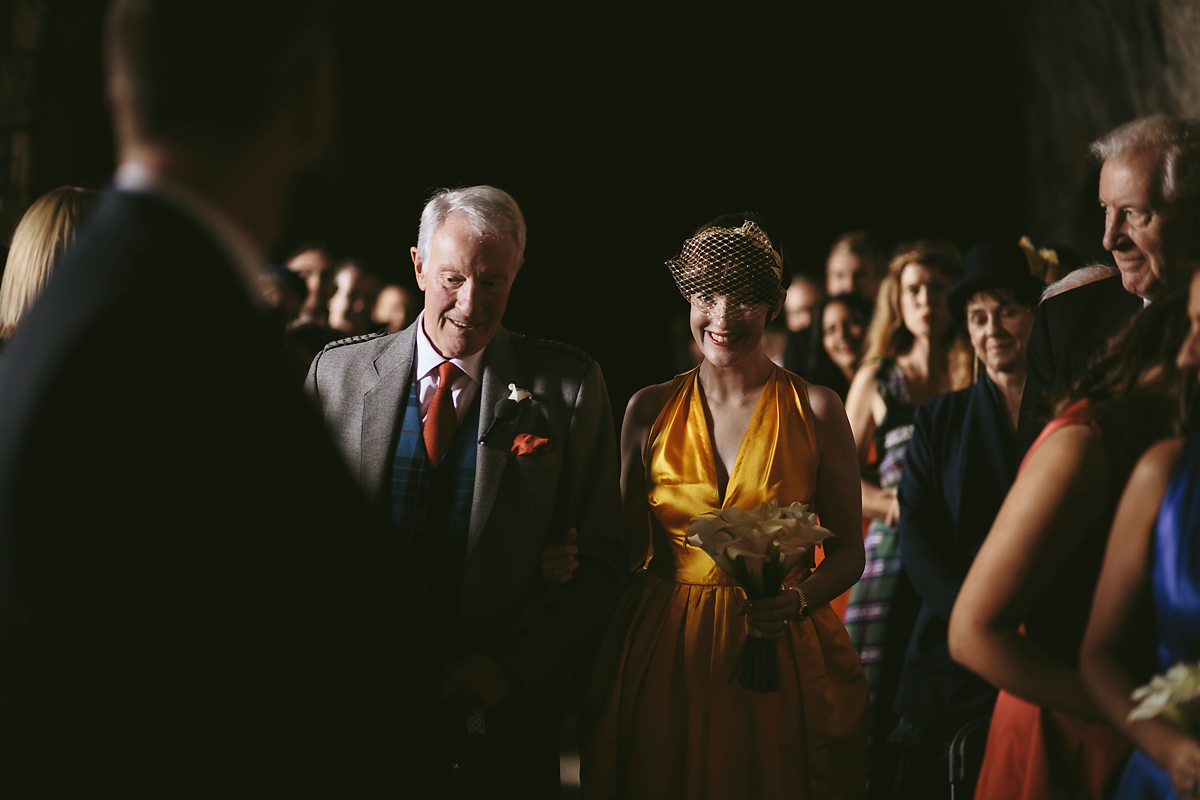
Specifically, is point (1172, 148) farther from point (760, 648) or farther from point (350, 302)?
point (350, 302)

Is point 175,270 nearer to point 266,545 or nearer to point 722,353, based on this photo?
point 266,545

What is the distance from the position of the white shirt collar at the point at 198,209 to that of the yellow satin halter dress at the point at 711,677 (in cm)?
187

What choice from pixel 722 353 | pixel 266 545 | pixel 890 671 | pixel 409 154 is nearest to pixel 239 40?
pixel 266 545

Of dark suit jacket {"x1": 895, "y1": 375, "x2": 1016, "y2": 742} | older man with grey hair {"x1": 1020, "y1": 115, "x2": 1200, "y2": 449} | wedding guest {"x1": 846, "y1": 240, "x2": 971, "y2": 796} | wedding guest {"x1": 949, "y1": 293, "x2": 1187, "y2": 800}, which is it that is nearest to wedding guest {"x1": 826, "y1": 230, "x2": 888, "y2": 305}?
wedding guest {"x1": 846, "y1": 240, "x2": 971, "y2": 796}

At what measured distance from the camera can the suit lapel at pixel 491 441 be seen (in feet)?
8.31

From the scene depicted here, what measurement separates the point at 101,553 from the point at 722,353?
7.00 ft

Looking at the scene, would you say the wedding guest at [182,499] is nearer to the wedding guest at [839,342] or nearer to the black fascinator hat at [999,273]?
the black fascinator hat at [999,273]

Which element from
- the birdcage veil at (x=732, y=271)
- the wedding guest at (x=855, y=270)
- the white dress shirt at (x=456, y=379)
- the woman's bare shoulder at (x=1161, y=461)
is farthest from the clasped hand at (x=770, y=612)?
the wedding guest at (x=855, y=270)

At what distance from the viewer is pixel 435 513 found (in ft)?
8.43

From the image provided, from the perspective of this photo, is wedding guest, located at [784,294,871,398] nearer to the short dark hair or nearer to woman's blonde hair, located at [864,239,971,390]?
woman's blonde hair, located at [864,239,971,390]

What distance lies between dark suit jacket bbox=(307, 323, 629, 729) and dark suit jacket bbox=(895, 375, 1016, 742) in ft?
4.12

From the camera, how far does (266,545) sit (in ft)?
3.65

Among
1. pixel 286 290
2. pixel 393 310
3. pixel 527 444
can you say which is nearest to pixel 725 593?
pixel 527 444

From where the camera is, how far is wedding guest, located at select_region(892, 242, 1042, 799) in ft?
10.8
